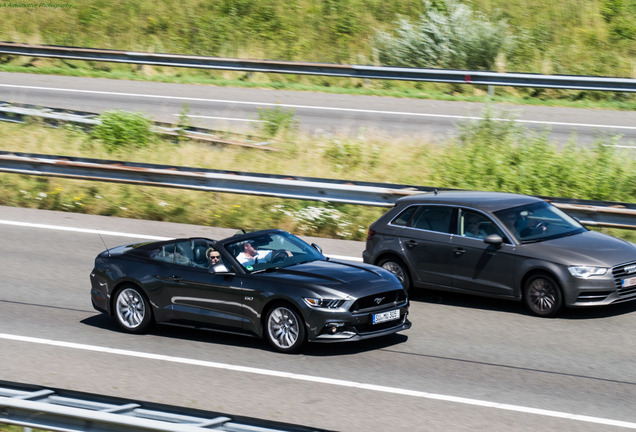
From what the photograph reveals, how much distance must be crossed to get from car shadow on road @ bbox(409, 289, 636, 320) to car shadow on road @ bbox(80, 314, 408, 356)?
1795mm

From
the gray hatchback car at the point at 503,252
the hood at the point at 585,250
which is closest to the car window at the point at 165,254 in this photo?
the gray hatchback car at the point at 503,252

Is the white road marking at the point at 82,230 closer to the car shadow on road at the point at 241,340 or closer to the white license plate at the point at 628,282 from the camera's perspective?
the car shadow on road at the point at 241,340

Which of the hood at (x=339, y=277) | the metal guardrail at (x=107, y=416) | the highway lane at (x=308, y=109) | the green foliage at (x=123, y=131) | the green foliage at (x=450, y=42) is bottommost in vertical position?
the metal guardrail at (x=107, y=416)

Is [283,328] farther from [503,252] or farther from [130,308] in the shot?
[503,252]

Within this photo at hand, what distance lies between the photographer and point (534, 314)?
467 inches

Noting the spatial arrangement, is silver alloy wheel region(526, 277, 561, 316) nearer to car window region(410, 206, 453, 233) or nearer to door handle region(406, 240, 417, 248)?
car window region(410, 206, 453, 233)

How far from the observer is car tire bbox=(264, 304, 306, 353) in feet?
33.8

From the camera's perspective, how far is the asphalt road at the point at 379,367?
841cm

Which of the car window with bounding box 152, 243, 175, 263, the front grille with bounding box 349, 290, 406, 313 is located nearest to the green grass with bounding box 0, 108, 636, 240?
the car window with bounding box 152, 243, 175, 263

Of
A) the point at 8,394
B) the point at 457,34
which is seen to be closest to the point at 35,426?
the point at 8,394

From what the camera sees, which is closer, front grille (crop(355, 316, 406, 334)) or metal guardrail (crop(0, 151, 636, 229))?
front grille (crop(355, 316, 406, 334))

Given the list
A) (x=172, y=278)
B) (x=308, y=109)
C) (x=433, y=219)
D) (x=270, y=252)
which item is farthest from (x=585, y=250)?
(x=308, y=109)

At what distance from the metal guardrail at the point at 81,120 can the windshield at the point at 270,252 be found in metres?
9.32

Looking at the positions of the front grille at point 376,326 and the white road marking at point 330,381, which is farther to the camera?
the front grille at point 376,326
